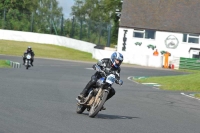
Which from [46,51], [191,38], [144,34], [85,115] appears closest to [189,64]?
[191,38]

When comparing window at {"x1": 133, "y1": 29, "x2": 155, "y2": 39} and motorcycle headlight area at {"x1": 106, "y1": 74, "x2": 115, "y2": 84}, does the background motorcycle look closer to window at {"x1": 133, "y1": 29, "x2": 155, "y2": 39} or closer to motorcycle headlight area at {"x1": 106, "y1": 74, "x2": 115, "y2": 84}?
motorcycle headlight area at {"x1": 106, "y1": 74, "x2": 115, "y2": 84}

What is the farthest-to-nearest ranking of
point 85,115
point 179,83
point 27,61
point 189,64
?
point 189,64 < point 27,61 < point 179,83 < point 85,115

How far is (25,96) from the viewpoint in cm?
1597

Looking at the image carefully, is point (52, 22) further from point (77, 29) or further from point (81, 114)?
point (81, 114)

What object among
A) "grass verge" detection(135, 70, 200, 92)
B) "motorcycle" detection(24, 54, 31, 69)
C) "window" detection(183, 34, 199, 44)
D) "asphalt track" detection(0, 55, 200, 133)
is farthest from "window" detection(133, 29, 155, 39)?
"asphalt track" detection(0, 55, 200, 133)

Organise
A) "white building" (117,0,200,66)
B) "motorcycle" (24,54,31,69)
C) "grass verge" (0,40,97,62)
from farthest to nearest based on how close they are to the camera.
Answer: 1. "white building" (117,0,200,66)
2. "grass verge" (0,40,97,62)
3. "motorcycle" (24,54,31,69)

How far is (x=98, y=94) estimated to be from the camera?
1206cm

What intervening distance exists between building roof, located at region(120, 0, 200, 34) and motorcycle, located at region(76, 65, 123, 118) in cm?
4723

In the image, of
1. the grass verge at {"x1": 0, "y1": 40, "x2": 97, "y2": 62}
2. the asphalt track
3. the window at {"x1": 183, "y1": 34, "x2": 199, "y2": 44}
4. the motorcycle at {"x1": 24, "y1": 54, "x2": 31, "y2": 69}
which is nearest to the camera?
the asphalt track

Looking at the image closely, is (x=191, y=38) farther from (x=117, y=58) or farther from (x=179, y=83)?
(x=117, y=58)

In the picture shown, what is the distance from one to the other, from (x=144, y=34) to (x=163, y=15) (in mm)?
2827

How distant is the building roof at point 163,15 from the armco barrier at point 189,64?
7.78 m

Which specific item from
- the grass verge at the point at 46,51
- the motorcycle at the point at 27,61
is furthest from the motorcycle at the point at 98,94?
the grass verge at the point at 46,51

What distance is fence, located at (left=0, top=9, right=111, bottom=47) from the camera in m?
62.2
